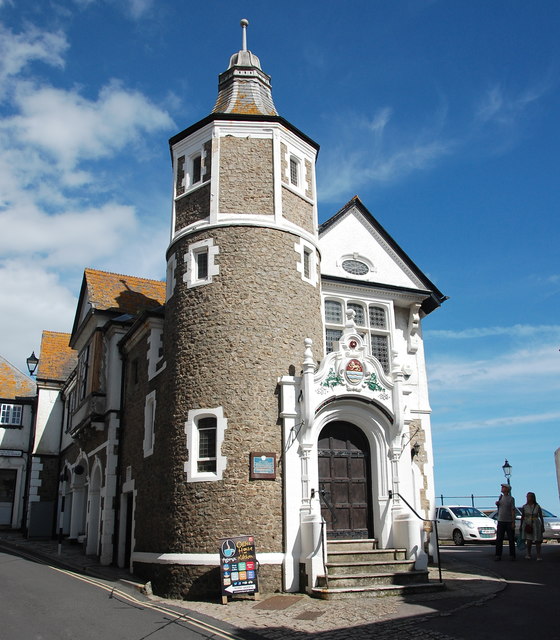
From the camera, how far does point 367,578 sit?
44.3 feet

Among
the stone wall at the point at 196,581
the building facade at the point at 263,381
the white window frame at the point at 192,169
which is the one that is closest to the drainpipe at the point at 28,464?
the building facade at the point at 263,381

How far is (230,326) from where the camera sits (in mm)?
15938

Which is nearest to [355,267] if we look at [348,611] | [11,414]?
[348,611]

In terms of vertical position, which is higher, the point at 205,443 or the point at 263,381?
the point at 263,381

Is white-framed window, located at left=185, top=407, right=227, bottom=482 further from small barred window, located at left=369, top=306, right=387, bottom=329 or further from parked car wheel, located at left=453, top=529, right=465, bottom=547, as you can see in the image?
parked car wheel, located at left=453, top=529, right=465, bottom=547

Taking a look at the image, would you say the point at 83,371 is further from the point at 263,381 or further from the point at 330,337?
the point at 263,381

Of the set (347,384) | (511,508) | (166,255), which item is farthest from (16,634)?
(511,508)

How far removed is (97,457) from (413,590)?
13.7 meters

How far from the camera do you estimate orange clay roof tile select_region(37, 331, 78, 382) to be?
3438 cm

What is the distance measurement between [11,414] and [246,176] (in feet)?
77.8

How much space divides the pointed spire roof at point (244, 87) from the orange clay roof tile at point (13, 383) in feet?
73.6

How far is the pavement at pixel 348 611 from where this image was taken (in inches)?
414

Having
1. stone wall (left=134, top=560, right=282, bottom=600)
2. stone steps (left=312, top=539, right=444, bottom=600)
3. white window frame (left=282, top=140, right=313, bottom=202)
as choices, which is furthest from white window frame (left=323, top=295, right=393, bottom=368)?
stone wall (left=134, top=560, right=282, bottom=600)

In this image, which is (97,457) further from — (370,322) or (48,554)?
(370,322)
